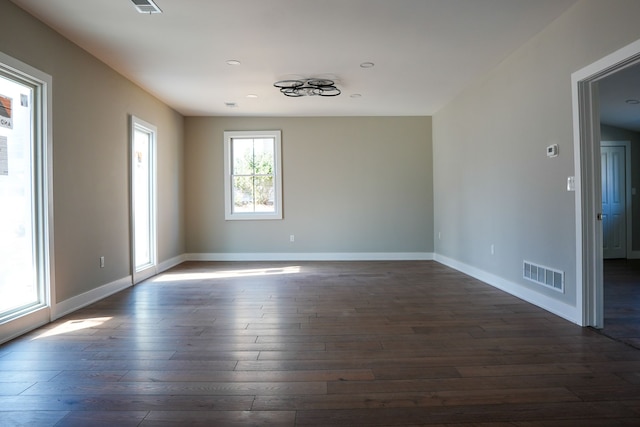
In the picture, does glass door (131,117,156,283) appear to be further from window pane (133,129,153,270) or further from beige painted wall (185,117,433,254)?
beige painted wall (185,117,433,254)

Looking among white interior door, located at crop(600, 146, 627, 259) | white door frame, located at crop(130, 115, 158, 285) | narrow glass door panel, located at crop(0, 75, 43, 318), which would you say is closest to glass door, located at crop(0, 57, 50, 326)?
narrow glass door panel, located at crop(0, 75, 43, 318)

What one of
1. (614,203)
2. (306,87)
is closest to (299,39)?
(306,87)

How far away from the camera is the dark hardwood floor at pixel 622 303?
3.06 m

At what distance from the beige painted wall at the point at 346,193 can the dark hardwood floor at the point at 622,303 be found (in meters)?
2.90

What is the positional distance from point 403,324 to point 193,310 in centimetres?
205

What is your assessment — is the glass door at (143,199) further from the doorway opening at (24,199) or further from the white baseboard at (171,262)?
the doorway opening at (24,199)

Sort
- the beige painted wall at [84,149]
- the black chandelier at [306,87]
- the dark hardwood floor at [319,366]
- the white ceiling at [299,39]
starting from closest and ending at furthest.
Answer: the dark hardwood floor at [319,366] → the white ceiling at [299,39] → the beige painted wall at [84,149] → the black chandelier at [306,87]

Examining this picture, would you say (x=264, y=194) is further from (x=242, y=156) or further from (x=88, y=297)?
(x=88, y=297)

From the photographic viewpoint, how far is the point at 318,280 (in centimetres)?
544

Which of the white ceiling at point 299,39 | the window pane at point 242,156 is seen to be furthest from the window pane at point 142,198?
the window pane at point 242,156

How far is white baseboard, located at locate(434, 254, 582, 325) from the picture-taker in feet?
11.1

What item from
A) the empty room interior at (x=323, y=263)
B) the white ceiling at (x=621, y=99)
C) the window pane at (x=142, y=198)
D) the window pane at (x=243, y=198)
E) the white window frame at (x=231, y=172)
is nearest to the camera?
the empty room interior at (x=323, y=263)

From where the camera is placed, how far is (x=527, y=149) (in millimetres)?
4078

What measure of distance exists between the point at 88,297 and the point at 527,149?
16.1 feet
